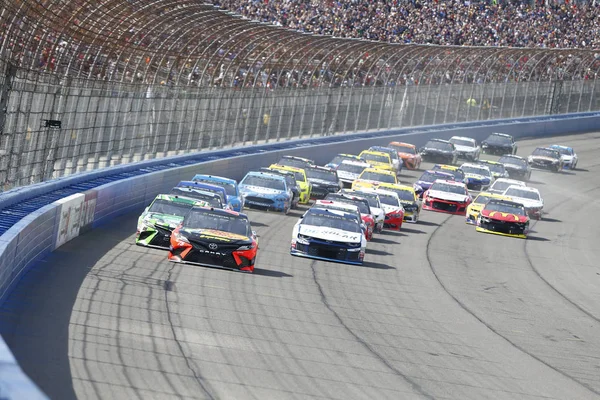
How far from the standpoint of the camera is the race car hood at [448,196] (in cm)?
3584

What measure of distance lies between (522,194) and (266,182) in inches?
398

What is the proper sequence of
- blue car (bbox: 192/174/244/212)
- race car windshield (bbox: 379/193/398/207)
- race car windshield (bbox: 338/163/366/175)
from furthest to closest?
race car windshield (bbox: 338/163/366/175), race car windshield (bbox: 379/193/398/207), blue car (bbox: 192/174/244/212)

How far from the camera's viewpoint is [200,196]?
79.7 feet

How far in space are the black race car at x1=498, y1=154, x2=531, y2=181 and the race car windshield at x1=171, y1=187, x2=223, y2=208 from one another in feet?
81.1

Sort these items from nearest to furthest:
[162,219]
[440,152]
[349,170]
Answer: [162,219] → [349,170] → [440,152]

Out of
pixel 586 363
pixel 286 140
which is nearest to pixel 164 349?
pixel 586 363

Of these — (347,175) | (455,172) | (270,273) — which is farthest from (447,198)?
(270,273)

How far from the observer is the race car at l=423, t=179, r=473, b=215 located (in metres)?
35.8

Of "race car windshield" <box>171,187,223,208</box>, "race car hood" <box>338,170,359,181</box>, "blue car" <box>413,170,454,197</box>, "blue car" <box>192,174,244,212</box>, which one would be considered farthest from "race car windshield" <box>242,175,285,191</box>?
"blue car" <box>413,170,454,197</box>

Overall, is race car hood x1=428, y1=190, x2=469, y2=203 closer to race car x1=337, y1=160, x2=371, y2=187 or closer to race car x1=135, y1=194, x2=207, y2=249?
race car x1=337, y1=160, x2=371, y2=187

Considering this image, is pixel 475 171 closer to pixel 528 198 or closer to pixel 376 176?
pixel 528 198

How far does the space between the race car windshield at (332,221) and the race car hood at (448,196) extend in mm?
12617

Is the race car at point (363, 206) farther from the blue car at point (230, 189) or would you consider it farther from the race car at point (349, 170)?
the race car at point (349, 170)

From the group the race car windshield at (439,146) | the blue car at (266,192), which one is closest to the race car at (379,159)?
the race car windshield at (439,146)
